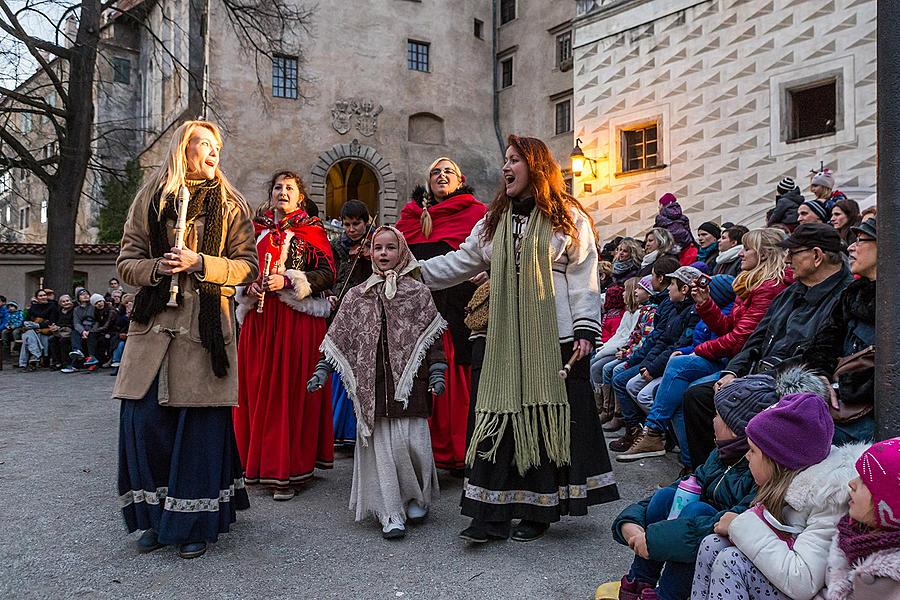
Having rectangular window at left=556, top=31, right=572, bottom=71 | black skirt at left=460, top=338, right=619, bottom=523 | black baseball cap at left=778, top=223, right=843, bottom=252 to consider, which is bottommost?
black skirt at left=460, top=338, right=619, bottom=523

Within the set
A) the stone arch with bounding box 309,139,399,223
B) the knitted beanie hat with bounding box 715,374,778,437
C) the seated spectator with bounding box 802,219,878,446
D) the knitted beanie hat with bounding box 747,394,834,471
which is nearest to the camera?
the knitted beanie hat with bounding box 747,394,834,471

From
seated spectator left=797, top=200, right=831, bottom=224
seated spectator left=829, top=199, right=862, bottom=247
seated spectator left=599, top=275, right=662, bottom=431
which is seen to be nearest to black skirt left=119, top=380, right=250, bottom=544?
seated spectator left=599, top=275, right=662, bottom=431

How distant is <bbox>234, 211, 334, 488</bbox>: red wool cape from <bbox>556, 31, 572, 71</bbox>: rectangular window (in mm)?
20220

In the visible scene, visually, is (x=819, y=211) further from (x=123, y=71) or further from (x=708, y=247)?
(x=123, y=71)

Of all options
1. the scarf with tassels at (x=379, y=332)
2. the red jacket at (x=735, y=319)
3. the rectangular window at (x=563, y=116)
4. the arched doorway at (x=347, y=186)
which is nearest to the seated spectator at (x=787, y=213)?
the red jacket at (x=735, y=319)

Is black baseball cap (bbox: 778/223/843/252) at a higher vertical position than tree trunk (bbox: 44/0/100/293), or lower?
lower

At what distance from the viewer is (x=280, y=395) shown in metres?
4.93

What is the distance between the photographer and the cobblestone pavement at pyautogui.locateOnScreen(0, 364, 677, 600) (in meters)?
3.28

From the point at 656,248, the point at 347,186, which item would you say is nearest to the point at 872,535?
the point at 656,248

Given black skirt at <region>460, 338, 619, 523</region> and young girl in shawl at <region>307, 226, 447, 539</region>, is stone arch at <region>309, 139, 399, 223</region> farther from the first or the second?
black skirt at <region>460, 338, 619, 523</region>

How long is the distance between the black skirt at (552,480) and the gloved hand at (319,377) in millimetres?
921

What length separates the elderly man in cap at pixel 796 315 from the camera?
161 inches

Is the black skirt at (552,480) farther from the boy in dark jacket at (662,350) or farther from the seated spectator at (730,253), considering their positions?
the seated spectator at (730,253)

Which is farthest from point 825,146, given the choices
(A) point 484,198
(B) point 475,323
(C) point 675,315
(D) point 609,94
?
(A) point 484,198
